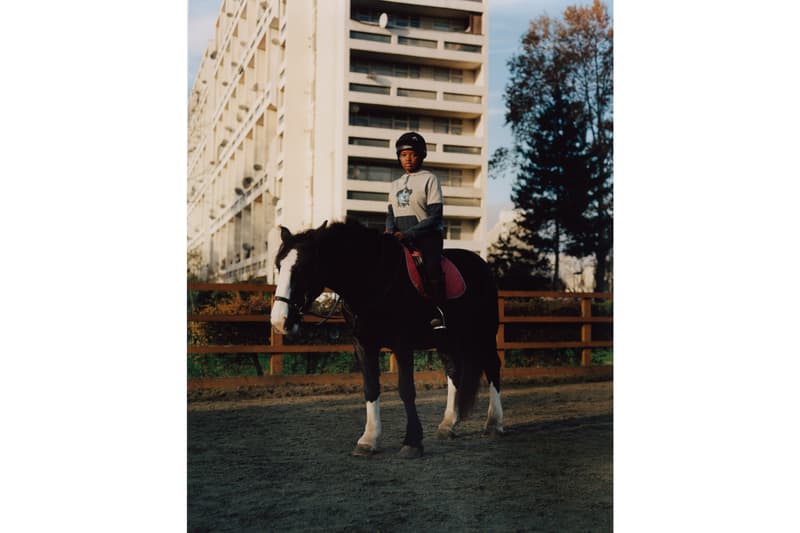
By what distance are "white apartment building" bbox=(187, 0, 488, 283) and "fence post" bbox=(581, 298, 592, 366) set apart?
36.3 inches

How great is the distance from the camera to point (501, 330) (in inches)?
197

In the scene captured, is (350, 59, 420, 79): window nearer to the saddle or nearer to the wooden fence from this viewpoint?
the saddle

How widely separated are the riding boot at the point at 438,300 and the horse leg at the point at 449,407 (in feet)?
0.56

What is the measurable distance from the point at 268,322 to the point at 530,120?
209 cm

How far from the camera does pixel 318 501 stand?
414 centimetres

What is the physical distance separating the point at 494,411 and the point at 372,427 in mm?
803

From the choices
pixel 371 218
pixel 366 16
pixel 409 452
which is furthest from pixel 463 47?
pixel 409 452

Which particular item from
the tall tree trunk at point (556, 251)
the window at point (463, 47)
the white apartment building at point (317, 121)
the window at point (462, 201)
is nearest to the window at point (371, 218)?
the white apartment building at point (317, 121)

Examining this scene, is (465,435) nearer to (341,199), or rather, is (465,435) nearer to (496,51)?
(341,199)

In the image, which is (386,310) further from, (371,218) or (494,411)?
(494,411)

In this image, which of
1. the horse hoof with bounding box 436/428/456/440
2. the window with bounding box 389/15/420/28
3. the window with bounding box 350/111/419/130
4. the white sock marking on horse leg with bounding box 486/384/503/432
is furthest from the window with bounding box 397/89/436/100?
the horse hoof with bounding box 436/428/456/440

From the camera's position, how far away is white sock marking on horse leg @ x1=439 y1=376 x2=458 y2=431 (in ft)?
15.1

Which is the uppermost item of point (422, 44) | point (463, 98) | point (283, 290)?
point (422, 44)

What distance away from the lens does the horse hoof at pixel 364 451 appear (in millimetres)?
4395
